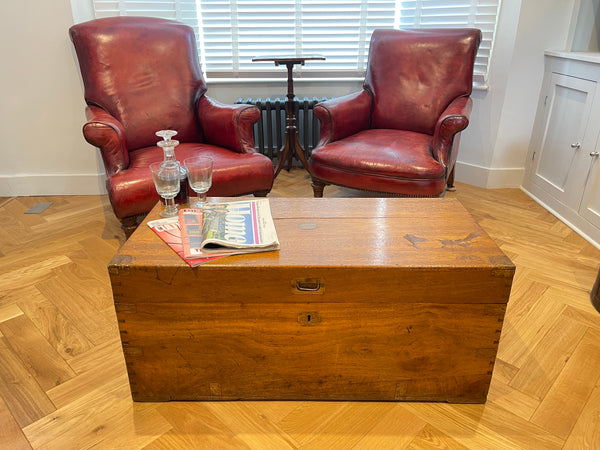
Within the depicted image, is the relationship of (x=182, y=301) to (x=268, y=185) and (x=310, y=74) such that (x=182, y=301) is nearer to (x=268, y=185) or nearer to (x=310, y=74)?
(x=268, y=185)

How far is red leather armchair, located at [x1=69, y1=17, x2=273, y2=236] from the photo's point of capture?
2.02 m

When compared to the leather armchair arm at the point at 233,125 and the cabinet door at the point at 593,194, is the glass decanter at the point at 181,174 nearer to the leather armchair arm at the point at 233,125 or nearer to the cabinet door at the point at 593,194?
the leather armchair arm at the point at 233,125

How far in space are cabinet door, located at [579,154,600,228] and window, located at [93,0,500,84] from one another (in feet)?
2.92

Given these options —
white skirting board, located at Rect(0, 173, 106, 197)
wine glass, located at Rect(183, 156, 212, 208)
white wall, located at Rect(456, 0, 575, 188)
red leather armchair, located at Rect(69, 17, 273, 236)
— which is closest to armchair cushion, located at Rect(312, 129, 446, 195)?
red leather armchair, located at Rect(69, 17, 273, 236)

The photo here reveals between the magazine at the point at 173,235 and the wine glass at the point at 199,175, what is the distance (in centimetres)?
14

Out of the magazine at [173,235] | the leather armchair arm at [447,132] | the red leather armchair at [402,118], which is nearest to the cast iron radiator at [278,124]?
the red leather armchair at [402,118]

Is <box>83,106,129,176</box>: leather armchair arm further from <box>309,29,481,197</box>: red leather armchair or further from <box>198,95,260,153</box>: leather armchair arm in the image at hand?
<box>309,29,481,197</box>: red leather armchair

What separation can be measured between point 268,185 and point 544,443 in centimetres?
144

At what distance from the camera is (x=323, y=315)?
1.20m

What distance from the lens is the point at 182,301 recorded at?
46.6 inches

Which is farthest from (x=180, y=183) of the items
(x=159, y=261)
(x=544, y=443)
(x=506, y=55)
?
(x=506, y=55)

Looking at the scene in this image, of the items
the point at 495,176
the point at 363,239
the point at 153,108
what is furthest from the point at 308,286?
the point at 495,176

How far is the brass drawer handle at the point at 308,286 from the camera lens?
1.16 meters

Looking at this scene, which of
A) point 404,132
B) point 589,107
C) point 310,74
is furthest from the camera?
point 310,74
